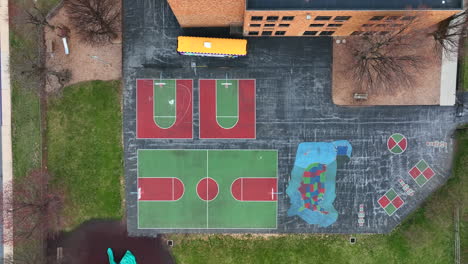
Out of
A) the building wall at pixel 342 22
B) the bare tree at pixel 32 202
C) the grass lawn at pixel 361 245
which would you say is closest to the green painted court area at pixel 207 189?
the grass lawn at pixel 361 245

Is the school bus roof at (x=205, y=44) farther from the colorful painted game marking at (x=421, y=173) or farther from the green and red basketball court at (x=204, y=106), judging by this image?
the colorful painted game marking at (x=421, y=173)

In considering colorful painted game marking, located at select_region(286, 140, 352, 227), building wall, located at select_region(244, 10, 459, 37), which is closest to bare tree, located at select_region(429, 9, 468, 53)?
building wall, located at select_region(244, 10, 459, 37)

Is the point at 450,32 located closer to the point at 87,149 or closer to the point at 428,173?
the point at 428,173

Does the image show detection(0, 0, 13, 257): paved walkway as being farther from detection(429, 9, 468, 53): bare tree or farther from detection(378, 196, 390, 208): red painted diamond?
detection(429, 9, 468, 53): bare tree

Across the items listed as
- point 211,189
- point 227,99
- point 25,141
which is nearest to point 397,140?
point 227,99

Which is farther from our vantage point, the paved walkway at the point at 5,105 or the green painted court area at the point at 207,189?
the green painted court area at the point at 207,189
